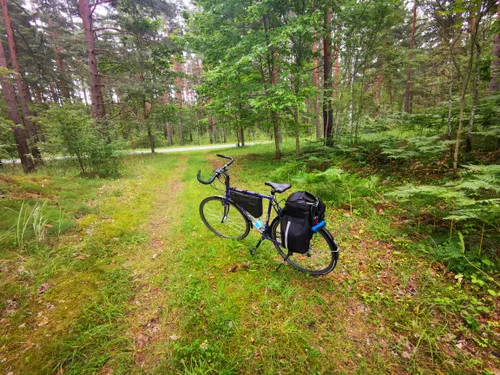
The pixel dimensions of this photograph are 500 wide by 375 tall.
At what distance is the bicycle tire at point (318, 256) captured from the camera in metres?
2.75

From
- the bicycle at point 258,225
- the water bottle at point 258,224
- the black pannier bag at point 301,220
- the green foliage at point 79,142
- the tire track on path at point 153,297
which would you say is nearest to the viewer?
the tire track on path at point 153,297

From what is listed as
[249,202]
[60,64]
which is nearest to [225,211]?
[249,202]

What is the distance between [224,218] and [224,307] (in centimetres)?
198

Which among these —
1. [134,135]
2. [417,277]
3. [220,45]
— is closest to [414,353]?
[417,277]

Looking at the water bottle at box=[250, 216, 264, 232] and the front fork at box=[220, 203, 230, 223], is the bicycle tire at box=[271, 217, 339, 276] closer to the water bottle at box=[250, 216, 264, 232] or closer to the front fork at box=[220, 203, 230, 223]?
the water bottle at box=[250, 216, 264, 232]

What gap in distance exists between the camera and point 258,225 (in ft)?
11.4

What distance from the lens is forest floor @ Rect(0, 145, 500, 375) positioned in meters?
1.95

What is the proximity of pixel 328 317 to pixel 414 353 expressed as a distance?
827mm

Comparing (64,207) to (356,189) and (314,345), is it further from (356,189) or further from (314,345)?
(356,189)

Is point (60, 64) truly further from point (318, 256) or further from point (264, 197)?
point (318, 256)

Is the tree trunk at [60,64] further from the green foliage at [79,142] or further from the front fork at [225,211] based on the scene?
the front fork at [225,211]

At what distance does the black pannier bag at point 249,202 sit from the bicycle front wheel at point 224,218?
0.74 ft

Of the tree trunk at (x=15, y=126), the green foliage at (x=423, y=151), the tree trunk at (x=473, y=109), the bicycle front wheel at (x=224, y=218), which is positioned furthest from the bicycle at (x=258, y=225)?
the tree trunk at (x=15, y=126)

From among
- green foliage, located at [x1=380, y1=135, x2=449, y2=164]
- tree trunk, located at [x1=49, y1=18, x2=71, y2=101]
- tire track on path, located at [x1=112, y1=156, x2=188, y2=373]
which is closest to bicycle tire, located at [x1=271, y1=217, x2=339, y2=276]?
tire track on path, located at [x1=112, y1=156, x2=188, y2=373]
